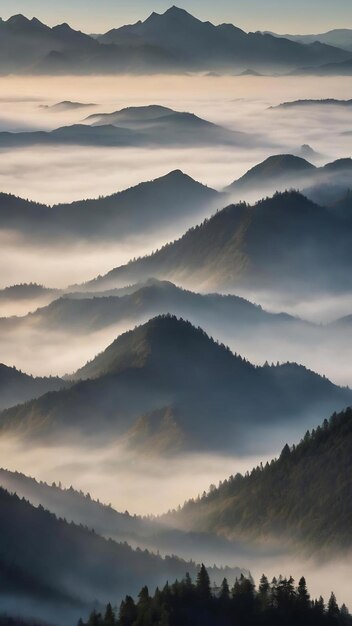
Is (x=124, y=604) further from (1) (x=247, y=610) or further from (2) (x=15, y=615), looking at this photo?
(2) (x=15, y=615)

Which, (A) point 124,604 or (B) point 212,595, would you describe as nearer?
(A) point 124,604

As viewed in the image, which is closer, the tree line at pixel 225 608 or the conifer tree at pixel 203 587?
the tree line at pixel 225 608

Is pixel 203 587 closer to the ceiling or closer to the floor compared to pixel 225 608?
closer to the ceiling

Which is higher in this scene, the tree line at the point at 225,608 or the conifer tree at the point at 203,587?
the conifer tree at the point at 203,587

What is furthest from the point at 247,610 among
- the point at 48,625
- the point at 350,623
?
the point at 48,625

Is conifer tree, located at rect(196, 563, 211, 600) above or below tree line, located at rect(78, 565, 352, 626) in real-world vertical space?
above

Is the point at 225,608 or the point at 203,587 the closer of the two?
the point at 225,608

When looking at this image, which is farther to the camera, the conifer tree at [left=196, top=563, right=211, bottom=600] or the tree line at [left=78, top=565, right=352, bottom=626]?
the conifer tree at [left=196, top=563, right=211, bottom=600]

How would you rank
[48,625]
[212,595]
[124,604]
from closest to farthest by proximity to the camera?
[124,604] → [212,595] → [48,625]

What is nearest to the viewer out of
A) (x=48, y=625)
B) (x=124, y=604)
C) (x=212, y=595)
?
(x=124, y=604)
